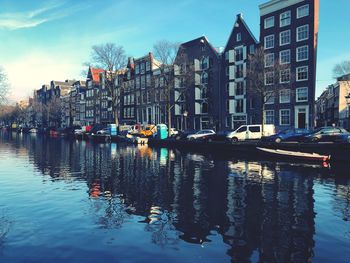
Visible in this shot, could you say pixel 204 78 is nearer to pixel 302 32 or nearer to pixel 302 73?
pixel 302 73

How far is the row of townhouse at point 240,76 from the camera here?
164 ft

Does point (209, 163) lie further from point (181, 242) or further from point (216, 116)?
point (216, 116)

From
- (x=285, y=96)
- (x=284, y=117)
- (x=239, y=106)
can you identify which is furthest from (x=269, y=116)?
(x=239, y=106)

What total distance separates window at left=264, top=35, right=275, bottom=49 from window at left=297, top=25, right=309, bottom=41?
15.9 ft

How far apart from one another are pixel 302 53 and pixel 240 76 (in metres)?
12.9

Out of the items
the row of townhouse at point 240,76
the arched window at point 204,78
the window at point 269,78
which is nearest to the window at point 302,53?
the row of townhouse at point 240,76

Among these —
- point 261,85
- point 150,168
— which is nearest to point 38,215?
point 150,168

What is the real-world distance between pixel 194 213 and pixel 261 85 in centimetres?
3429

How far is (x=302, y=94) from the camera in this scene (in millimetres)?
50312

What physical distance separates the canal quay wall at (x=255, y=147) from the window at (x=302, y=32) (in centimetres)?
2385

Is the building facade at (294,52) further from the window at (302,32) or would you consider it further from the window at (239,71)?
the window at (239,71)

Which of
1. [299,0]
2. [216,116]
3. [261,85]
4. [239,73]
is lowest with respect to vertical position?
[216,116]

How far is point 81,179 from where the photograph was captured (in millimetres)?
21312

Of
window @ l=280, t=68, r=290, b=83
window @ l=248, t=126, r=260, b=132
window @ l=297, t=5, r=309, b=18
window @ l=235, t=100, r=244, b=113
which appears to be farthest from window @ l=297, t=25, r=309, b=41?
window @ l=248, t=126, r=260, b=132
